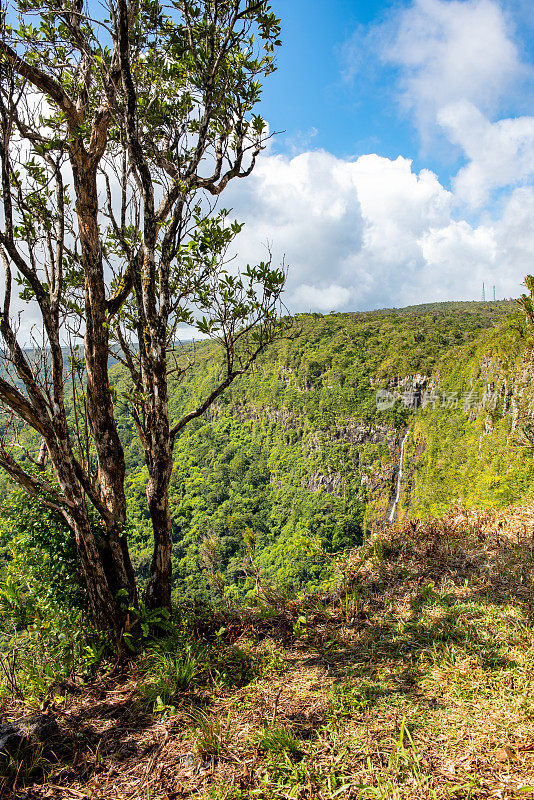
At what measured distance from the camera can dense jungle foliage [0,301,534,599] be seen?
39750 mm

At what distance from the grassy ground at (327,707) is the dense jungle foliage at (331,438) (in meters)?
30.1

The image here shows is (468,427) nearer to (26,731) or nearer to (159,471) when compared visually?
(159,471)

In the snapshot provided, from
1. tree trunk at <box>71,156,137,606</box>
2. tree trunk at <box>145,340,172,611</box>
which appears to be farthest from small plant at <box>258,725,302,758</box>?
tree trunk at <box>145,340,172,611</box>

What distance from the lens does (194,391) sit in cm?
7706

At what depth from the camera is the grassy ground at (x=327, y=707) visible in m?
1.80

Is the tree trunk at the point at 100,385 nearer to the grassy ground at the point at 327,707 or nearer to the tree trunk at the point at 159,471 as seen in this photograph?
the tree trunk at the point at 159,471

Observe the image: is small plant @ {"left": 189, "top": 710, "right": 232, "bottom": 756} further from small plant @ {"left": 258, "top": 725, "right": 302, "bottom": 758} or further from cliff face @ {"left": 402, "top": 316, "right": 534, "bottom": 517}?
cliff face @ {"left": 402, "top": 316, "right": 534, "bottom": 517}

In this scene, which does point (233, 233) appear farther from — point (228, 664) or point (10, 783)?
point (10, 783)

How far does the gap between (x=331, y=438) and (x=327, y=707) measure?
63.3m

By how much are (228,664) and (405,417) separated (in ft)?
206

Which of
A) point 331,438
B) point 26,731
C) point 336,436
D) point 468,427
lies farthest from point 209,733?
point 336,436

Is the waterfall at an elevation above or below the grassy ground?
below

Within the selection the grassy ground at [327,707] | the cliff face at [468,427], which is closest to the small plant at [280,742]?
the grassy ground at [327,707]

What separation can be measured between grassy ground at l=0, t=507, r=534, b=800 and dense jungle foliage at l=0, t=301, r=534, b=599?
30.1 meters
